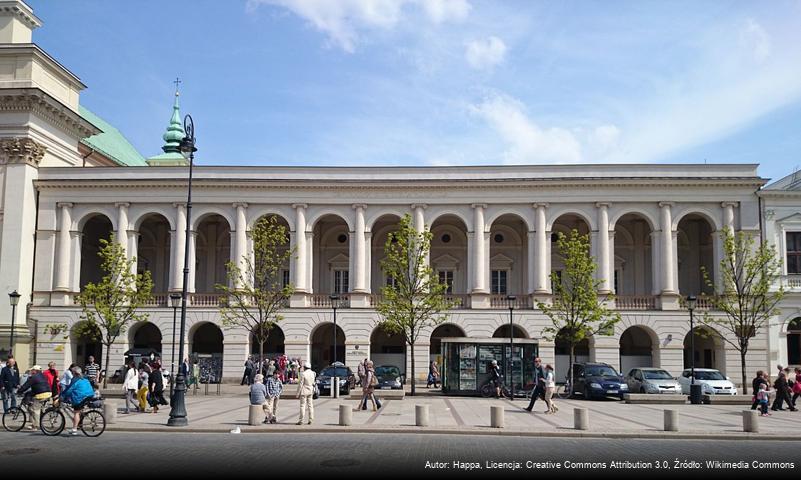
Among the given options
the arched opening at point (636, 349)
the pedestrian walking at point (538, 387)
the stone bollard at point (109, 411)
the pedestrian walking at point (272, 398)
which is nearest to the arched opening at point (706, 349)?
the arched opening at point (636, 349)

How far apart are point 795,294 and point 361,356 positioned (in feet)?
84.2

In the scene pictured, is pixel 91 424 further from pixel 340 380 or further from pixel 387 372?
pixel 387 372

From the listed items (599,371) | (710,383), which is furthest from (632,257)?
(710,383)

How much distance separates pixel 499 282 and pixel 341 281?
10.7 meters

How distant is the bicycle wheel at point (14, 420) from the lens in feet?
66.9

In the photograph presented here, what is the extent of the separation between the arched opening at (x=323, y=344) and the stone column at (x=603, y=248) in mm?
16696

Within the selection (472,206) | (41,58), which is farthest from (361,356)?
(41,58)

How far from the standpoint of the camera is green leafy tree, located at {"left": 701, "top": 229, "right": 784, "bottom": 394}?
3750 centimetres

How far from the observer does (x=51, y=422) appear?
1897 centimetres

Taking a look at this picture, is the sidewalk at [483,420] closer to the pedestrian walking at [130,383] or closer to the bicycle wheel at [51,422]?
the pedestrian walking at [130,383]

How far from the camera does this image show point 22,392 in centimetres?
2033

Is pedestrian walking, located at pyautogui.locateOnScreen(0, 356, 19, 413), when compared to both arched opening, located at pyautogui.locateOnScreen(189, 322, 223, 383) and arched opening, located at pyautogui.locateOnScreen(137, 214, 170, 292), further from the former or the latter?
arched opening, located at pyautogui.locateOnScreen(137, 214, 170, 292)

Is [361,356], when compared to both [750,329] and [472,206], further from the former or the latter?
[750,329]

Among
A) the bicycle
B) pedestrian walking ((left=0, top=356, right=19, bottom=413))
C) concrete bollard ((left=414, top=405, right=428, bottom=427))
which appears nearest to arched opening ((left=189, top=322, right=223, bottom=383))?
pedestrian walking ((left=0, top=356, right=19, bottom=413))
